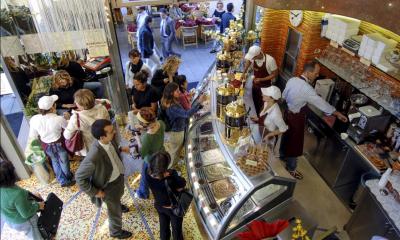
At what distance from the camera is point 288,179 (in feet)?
10.2

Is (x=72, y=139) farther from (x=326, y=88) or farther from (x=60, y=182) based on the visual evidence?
(x=326, y=88)

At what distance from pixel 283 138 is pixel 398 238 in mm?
1883

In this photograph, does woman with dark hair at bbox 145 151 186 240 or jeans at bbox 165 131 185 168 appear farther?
jeans at bbox 165 131 185 168

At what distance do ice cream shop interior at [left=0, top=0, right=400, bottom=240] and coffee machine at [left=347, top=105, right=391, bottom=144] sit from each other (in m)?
0.02

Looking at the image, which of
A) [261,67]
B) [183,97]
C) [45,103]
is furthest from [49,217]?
[261,67]

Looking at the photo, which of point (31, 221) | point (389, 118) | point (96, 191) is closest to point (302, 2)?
point (389, 118)

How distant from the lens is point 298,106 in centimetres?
417

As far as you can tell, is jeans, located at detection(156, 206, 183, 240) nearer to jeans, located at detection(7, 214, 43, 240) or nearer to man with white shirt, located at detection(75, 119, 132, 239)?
man with white shirt, located at detection(75, 119, 132, 239)

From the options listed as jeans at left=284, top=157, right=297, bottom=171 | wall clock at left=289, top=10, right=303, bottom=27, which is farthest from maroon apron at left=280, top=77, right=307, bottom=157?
wall clock at left=289, top=10, right=303, bottom=27

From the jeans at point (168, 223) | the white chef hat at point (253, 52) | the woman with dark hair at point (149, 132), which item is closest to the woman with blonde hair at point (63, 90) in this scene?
the woman with dark hair at point (149, 132)

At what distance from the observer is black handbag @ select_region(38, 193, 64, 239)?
10.9 ft

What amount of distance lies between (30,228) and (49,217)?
24 centimetres

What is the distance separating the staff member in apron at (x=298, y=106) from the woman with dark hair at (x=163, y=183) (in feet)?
6.83

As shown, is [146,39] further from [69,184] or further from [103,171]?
[103,171]
